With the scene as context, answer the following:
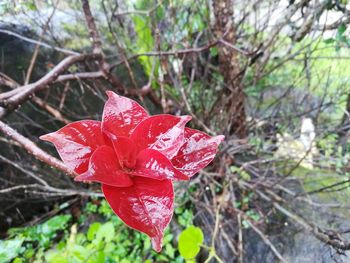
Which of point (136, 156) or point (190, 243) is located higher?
point (136, 156)

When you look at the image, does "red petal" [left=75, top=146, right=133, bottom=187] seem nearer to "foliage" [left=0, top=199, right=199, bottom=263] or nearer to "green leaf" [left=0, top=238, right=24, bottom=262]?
"green leaf" [left=0, top=238, right=24, bottom=262]

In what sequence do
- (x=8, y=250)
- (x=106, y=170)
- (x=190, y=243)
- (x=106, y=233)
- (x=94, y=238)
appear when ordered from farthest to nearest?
(x=94, y=238) → (x=106, y=233) → (x=190, y=243) → (x=8, y=250) → (x=106, y=170)

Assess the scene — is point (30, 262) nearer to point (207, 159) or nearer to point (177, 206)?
point (177, 206)

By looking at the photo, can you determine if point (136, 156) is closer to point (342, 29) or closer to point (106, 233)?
point (106, 233)

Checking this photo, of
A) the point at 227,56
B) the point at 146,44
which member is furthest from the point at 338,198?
the point at 146,44

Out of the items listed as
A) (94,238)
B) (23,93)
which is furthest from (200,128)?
(23,93)

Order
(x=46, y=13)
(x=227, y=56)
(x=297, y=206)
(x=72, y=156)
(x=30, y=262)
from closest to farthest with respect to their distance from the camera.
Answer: (x=72, y=156)
(x=30, y=262)
(x=297, y=206)
(x=227, y=56)
(x=46, y=13)

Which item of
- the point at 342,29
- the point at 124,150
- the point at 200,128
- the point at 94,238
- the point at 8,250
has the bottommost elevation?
the point at 94,238
